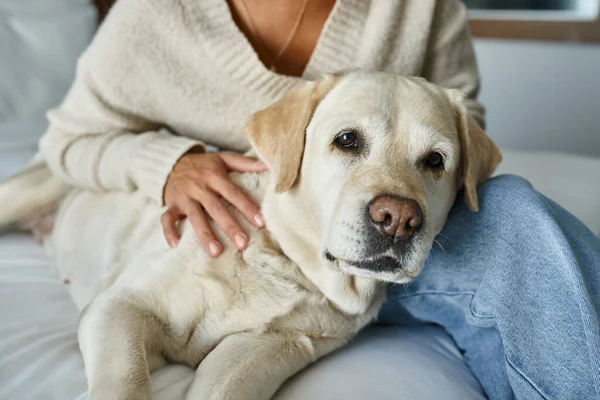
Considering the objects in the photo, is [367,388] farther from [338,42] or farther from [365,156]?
[338,42]

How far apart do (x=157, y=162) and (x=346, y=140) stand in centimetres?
54

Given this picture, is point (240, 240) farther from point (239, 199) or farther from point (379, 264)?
point (379, 264)

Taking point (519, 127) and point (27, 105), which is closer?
point (27, 105)

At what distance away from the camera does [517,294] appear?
1.14 m

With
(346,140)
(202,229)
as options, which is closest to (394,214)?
(346,140)

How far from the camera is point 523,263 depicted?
1.15 m

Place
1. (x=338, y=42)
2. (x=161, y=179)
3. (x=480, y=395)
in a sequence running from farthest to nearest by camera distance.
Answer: (x=338, y=42) → (x=161, y=179) → (x=480, y=395)

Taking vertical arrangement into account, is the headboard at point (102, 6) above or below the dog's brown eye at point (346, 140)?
below

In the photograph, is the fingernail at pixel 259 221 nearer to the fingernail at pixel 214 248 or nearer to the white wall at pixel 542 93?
the fingernail at pixel 214 248

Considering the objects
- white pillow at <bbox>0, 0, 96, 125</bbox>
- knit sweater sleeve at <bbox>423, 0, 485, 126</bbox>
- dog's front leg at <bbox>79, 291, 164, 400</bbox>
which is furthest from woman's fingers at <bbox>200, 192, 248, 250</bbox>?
white pillow at <bbox>0, 0, 96, 125</bbox>

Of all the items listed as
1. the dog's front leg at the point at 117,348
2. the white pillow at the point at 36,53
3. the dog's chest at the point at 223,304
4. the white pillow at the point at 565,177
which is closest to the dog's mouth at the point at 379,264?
the dog's chest at the point at 223,304

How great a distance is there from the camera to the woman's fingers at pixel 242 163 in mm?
1403

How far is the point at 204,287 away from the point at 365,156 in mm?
421

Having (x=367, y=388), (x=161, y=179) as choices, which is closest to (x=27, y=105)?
(x=161, y=179)
